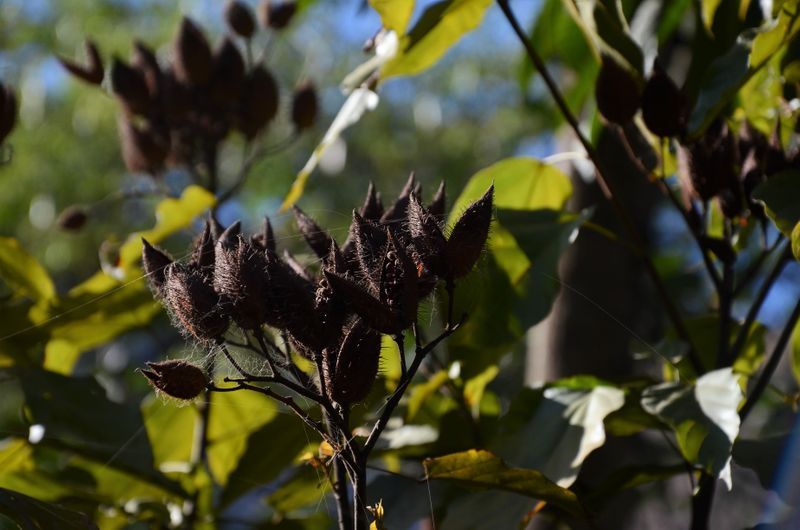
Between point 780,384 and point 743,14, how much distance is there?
239 cm

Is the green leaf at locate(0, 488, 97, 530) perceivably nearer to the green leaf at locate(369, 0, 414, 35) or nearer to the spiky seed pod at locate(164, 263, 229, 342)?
the spiky seed pod at locate(164, 263, 229, 342)

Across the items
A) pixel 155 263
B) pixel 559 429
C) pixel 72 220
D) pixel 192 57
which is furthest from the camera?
pixel 72 220

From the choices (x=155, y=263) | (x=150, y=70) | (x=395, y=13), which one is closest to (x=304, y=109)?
(x=150, y=70)

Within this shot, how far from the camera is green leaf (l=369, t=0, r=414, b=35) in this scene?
33.1 inches

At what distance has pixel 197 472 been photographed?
1.00 metres

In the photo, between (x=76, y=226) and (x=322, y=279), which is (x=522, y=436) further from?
(x=76, y=226)

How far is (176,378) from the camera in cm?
56

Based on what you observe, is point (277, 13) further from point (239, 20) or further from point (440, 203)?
point (440, 203)

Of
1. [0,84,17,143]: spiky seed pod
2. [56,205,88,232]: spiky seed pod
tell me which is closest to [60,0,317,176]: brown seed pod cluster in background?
[56,205,88,232]: spiky seed pod

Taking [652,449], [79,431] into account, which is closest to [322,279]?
[79,431]

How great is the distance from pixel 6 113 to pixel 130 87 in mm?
284

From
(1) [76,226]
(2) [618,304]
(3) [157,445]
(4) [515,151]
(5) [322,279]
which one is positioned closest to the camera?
(5) [322,279]

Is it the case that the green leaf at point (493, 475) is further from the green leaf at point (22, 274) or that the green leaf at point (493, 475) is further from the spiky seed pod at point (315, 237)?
the green leaf at point (22, 274)

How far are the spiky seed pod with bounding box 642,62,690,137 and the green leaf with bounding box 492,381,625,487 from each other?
225 mm
